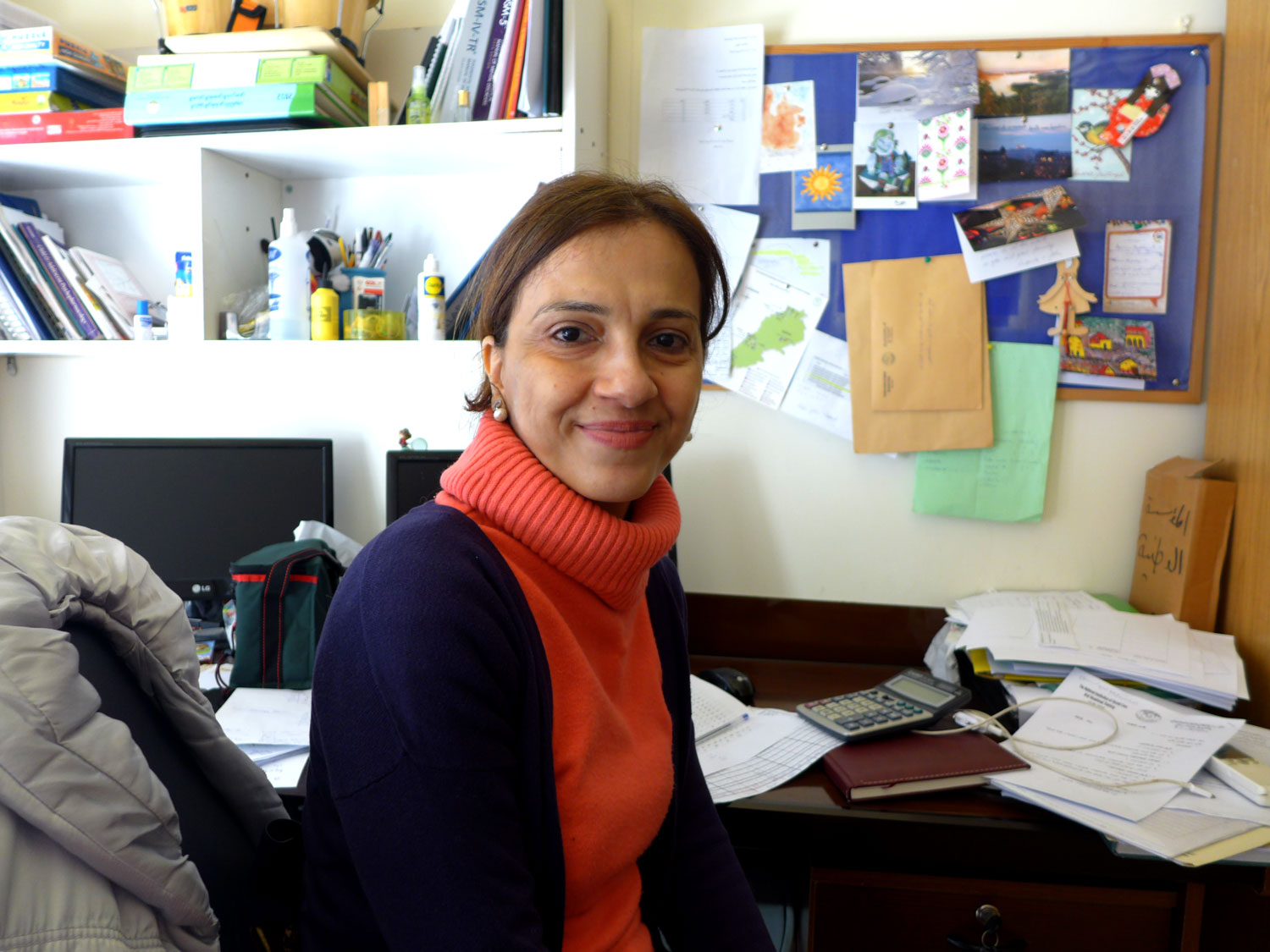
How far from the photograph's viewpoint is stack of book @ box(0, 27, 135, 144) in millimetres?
1507

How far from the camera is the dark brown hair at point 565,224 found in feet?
2.64

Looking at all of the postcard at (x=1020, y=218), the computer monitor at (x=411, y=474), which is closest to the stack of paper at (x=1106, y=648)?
the postcard at (x=1020, y=218)

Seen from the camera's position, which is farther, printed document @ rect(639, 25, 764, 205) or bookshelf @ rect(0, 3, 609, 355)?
printed document @ rect(639, 25, 764, 205)

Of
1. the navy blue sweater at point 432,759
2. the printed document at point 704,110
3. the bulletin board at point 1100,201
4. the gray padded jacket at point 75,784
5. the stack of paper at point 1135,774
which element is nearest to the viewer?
the gray padded jacket at point 75,784

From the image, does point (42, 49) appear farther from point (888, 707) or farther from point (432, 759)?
point (888, 707)

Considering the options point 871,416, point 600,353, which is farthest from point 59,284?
point 871,416

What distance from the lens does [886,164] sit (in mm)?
1577

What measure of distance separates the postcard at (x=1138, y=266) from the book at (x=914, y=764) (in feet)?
2.96

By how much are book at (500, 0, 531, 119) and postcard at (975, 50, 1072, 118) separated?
2.76 feet

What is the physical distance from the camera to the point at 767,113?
1.60 m

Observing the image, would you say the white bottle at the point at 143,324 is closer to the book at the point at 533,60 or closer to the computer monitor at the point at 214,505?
the computer monitor at the point at 214,505

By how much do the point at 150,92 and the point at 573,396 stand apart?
123 centimetres

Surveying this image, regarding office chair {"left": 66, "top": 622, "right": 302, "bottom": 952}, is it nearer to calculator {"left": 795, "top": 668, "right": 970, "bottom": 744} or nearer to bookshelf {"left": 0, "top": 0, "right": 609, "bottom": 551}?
calculator {"left": 795, "top": 668, "right": 970, "bottom": 744}

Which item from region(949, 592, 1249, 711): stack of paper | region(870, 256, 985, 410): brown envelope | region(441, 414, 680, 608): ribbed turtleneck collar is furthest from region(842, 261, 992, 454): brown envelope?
region(441, 414, 680, 608): ribbed turtleneck collar
